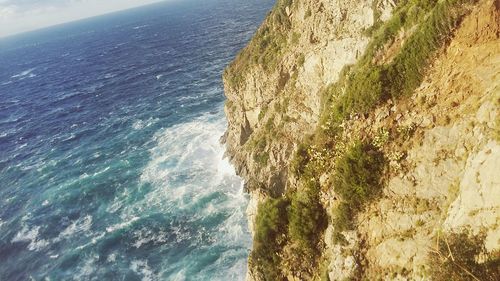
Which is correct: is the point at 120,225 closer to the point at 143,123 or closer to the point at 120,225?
the point at 120,225

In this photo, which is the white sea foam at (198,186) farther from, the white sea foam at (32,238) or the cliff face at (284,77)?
the white sea foam at (32,238)

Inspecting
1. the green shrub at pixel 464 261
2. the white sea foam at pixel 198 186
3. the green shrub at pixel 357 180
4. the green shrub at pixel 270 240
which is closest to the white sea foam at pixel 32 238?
the white sea foam at pixel 198 186

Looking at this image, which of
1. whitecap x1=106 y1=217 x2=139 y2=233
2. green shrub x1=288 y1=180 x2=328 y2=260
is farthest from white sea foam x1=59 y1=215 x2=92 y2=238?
green shrub x1=288 y1=180 x2=328 y2=260

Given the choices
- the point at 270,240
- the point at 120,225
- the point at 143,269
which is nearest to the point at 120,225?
the point at 120,225

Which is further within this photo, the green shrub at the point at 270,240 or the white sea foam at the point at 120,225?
the white sea foam at the point at 120,225

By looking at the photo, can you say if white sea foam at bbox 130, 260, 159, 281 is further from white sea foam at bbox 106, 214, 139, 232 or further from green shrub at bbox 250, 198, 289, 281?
green shrub at bbox 250, 198, 289, 281

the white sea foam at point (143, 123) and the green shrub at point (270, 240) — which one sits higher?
the green shrub at point (270, 240)

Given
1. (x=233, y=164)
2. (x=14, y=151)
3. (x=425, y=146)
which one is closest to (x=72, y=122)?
(x=14, y=151)
